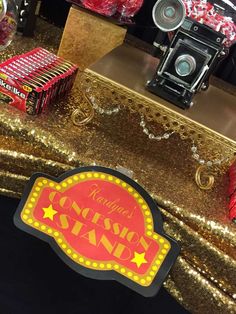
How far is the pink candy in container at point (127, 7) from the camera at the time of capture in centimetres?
114

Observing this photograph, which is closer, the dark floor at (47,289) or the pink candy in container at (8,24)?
the dark floor at (47,289)

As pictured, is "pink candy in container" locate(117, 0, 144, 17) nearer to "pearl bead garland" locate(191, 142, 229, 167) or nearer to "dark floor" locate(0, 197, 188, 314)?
"pearl bead garland" locate(191, 142, 229, 167)

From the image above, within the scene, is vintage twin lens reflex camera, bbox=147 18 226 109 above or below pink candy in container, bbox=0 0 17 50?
above

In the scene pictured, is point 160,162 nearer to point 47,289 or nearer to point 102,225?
point 102,225

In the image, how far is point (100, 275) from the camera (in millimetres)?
826

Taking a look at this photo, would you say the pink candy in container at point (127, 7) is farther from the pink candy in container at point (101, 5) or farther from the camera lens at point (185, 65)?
the camera lens at point (185, 65)

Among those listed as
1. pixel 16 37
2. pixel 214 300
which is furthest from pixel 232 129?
pixel 16 37

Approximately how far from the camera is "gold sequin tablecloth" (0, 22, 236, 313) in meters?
0.94

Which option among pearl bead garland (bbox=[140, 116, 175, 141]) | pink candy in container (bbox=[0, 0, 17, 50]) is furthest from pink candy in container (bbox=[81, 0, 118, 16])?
pearl bead garland (bbox=[140, 116, 175, 141])

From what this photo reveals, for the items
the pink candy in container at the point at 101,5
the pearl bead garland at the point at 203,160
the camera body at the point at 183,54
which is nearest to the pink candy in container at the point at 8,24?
the pink candy in container at the point at 101,5

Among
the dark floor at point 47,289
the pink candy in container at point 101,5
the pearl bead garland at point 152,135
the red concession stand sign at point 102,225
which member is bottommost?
the dark floor at point 47,289

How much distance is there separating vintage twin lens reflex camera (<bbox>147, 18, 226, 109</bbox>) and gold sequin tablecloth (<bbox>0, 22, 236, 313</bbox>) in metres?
0.06

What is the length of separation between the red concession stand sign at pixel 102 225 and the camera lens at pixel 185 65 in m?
0.29

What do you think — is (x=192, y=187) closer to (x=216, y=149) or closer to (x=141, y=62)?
(x=216, y=149)
